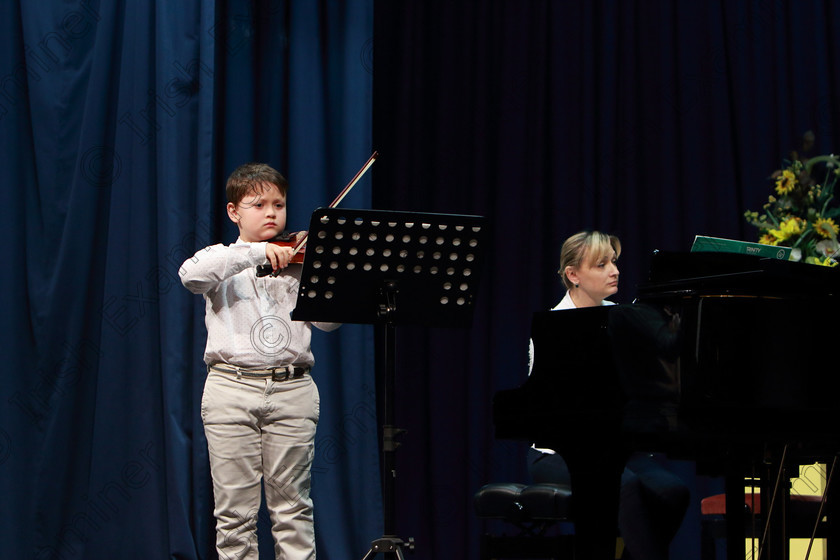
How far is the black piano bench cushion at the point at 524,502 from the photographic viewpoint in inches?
119

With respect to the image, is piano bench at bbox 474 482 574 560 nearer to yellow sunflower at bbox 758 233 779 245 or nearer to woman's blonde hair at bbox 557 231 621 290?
woman's blonde hair at bbox 557 231 621 290

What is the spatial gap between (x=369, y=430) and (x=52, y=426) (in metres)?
1.31

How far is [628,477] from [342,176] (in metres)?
1.89

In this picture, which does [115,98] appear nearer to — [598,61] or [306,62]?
[306,62]

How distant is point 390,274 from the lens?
274 centimetres

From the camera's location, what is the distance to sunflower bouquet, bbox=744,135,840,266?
12.2 ft

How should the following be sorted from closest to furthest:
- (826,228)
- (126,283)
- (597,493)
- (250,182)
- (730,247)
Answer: (597,493)
(730,247)
(250,182)
(826,228)
(126,283)

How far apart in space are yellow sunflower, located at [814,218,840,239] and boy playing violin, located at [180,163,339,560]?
2106 mm

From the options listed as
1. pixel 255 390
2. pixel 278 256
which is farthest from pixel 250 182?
pixel 255 390

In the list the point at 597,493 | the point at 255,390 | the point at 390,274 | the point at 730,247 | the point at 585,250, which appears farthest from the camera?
the point at 585,250

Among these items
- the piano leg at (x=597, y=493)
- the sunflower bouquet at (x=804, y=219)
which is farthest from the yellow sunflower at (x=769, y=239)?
the piano leg at (x=597, y=493)

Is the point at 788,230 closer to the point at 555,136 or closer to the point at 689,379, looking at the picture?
the point at 555,136

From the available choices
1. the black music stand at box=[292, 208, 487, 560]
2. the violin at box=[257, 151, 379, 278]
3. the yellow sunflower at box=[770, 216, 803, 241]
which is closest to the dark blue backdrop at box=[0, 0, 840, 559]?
the yellow sunflower at box=[770, 216, 803, 241]

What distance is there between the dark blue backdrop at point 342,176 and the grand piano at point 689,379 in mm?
1676
